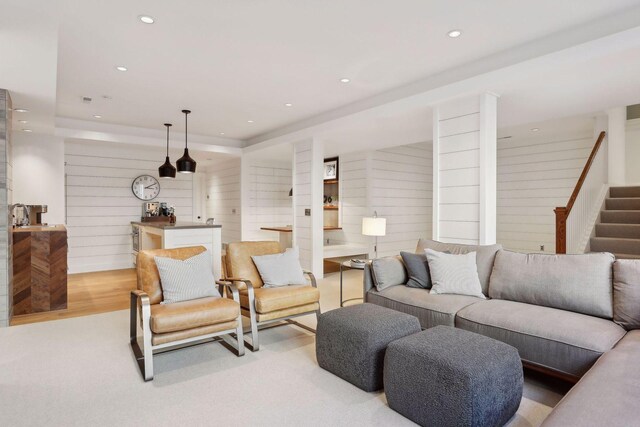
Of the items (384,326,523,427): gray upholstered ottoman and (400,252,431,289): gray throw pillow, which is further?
(400,252,431,289): gray throw pillow

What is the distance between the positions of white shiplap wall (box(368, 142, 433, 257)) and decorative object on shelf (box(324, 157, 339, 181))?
100 centimetres

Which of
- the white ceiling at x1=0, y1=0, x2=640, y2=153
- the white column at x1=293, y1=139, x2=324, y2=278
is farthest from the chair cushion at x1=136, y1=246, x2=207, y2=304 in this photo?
the white column at x1=293, y1=139, x2=324, y2=278

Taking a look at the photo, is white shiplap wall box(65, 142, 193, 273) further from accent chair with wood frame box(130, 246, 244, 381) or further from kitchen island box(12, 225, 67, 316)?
accent chair with wood frame box(130, 246, 244, 381)

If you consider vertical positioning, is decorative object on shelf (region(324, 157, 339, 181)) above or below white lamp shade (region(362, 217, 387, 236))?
above

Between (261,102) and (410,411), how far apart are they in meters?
4.26

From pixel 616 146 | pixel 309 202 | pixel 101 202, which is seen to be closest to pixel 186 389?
pixel 309 202

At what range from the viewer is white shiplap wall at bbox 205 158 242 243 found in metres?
8.33

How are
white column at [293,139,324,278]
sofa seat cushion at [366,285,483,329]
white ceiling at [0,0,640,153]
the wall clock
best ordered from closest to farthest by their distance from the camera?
white ceiling at [0,0,640,153]
sofa seat cushion at [366,285,483,329]
white column at [293,139,324,278]
the wall clock

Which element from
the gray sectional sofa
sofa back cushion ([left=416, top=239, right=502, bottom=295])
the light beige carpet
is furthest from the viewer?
sofa back cushion ([left=416, top=239, right=502, bottom=295])

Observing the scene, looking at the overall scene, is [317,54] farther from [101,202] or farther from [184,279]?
[101,202]

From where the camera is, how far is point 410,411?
2072 mm

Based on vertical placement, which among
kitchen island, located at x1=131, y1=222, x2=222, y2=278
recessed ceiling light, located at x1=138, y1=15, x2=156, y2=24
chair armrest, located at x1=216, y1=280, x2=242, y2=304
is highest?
recessed ceiling light, located at x1=138, y1=15, x2=156, y2=24

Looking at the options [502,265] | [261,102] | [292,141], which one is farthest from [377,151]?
[502,265]

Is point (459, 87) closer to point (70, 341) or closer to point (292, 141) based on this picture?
point (292, 141)
